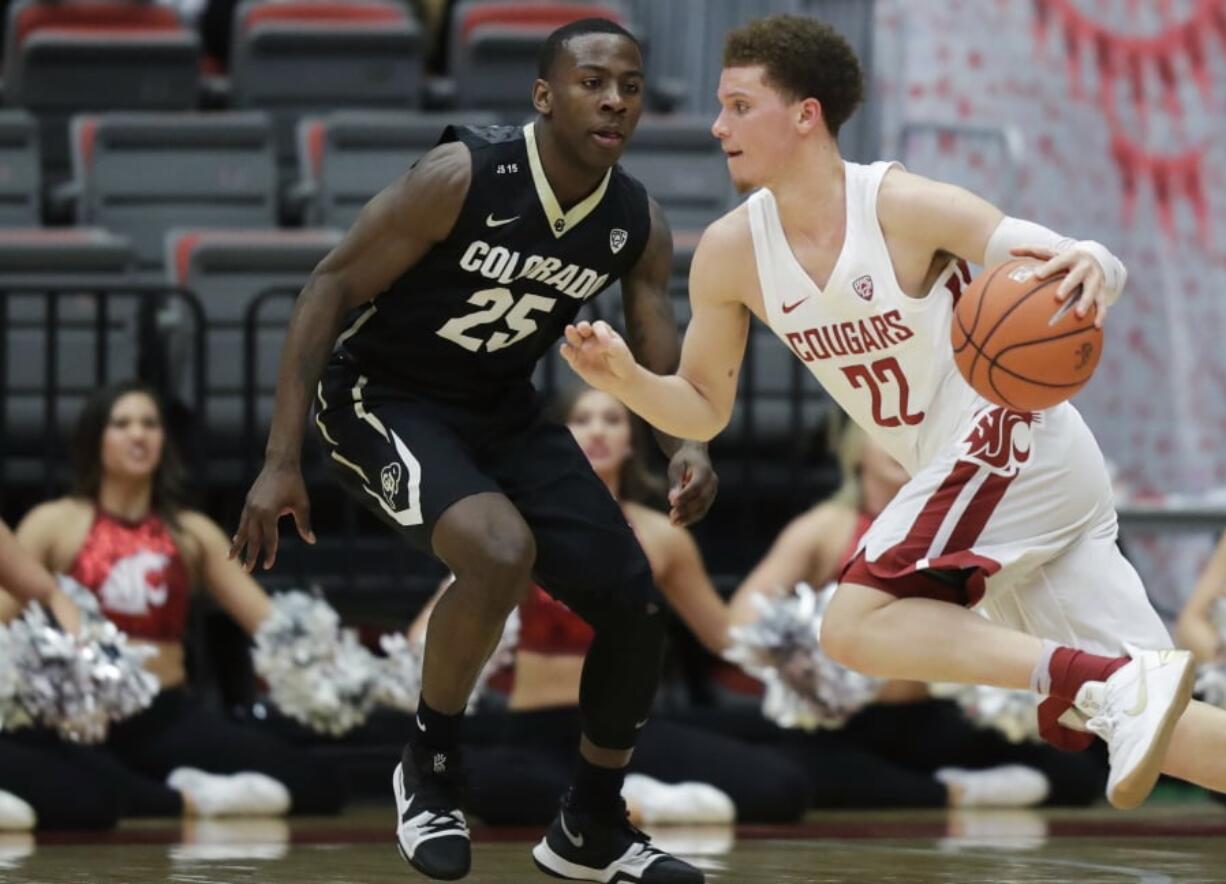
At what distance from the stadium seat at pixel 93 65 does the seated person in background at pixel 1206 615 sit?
18.5ft

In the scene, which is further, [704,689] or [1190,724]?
[704,689]

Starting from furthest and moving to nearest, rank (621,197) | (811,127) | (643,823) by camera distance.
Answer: (643,823)
(621,197)
(811,127)

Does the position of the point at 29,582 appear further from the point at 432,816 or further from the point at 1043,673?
the point at 1043,673

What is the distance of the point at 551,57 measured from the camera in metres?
4.73

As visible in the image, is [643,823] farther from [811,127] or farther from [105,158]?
[105,158]

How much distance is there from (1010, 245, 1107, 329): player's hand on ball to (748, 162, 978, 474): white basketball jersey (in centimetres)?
36

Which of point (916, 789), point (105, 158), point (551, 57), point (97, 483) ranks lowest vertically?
point (916, 789)

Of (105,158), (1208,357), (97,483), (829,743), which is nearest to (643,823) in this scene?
(829,743)

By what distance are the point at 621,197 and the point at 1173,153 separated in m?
4.61

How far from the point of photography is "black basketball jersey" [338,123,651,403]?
473 cm

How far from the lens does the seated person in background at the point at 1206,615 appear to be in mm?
7254

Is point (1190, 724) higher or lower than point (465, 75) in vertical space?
lower

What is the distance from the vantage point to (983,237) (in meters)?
4.41

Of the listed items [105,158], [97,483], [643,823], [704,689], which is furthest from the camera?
[105,158]
